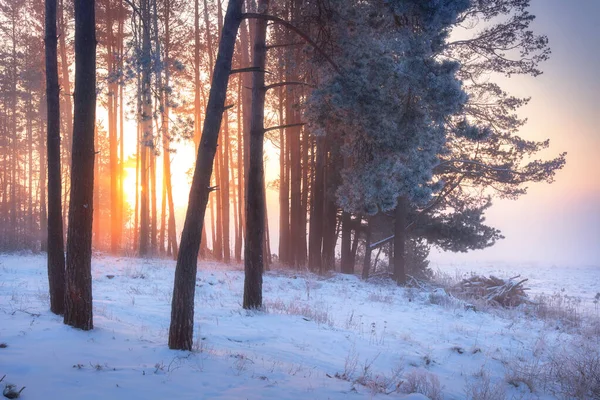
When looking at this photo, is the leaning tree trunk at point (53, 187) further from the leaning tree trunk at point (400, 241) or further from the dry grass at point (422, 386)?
the leaning tree trunk at point (400, 241)

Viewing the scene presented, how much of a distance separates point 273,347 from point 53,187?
15.1 feet

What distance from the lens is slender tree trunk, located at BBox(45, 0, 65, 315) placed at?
6957 millimetres

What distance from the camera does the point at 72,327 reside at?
235 inches

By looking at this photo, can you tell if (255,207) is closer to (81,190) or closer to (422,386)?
(81,190)

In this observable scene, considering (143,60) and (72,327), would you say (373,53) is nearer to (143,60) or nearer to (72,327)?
(143,60)

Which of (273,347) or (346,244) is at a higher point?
(346,244)

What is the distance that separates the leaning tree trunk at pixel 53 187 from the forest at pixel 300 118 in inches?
0.9

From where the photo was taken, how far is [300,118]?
14.3 m

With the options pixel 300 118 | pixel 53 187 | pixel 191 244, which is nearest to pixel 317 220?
pixel 300 118

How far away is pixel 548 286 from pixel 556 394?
19718mm

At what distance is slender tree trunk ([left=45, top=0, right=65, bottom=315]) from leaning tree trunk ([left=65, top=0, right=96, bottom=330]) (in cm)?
100

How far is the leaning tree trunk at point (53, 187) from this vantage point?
696cm

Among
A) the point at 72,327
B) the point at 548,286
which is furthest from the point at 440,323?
the point at 548,286

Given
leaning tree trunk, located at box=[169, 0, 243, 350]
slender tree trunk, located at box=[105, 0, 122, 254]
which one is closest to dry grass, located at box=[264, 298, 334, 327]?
leaning tree trunk, located at box=[169, 0, 243, 350]
